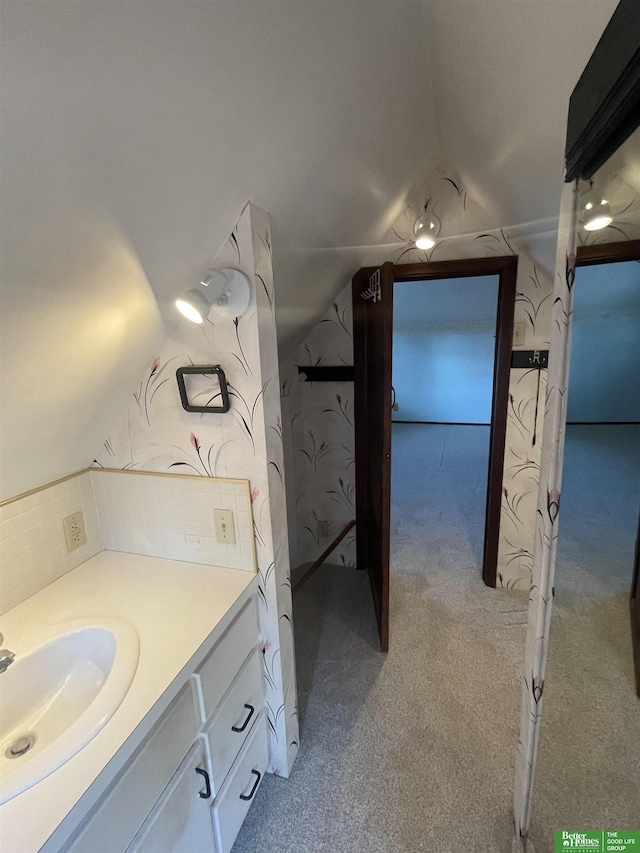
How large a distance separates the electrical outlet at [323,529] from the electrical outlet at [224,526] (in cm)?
153

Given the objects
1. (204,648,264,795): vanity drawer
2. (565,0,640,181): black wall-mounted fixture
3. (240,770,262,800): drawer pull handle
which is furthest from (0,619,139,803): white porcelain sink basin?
(565,0,640,181): black wall-mounted fixture

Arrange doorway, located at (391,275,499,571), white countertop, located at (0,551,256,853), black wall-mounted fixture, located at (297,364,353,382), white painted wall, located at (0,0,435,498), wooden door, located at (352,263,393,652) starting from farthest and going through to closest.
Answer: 1. doorway, located at (391,275,499,571)
2. black wall-mounted fixture, located at (297,364,353,382)
3. wooden door, located at (352,263,393,652)
4. white countertop, located at (0,551,256,853)
5. white painted wall, located at (0,0,435,498)

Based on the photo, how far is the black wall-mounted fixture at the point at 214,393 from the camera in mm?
1115

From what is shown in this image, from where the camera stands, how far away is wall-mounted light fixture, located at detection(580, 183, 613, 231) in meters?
0.90

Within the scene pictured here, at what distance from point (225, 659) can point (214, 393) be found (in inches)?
29.4

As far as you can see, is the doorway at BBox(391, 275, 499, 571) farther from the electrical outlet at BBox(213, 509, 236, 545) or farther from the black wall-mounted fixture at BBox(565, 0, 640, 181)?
the black wall-mounted fixture at BBox(565, 0, 640, 181)

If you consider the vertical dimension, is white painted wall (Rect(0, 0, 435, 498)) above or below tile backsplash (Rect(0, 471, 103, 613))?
above

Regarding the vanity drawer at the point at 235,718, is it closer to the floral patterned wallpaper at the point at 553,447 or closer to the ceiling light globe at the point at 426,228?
the floral patterned wallpaper at the point at 553,447

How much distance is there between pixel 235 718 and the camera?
1.15 meters

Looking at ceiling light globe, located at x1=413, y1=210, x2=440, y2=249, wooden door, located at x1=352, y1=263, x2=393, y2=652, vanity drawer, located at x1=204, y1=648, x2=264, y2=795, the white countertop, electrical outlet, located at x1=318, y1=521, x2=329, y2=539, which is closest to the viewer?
the white countertop

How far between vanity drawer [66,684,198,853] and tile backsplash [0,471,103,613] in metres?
0.62

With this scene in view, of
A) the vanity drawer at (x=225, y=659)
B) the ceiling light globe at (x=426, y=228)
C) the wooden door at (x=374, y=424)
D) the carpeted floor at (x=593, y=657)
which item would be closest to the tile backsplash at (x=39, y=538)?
the vanity drawer at (x=225, y=659)

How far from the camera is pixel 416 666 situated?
1.87 metres

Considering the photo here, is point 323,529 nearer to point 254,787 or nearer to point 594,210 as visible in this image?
point 254,787
